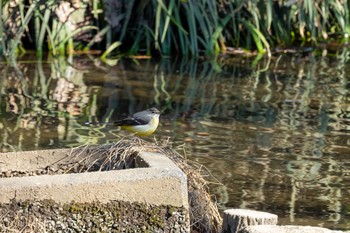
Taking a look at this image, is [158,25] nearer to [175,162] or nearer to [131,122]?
[131,122]

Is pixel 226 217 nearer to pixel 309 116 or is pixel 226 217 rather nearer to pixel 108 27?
pixel 309 116

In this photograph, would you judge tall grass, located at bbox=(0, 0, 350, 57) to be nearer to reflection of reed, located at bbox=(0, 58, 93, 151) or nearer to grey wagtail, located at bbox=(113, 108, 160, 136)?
reflection of reed, located at bbox=(0, 58, 93, 151)

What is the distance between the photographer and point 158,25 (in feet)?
44.1

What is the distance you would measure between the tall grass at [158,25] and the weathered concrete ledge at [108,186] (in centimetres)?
831

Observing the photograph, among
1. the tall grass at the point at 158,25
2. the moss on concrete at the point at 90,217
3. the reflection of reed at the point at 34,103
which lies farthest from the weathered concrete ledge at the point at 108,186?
the tall grass at the point at 158,25

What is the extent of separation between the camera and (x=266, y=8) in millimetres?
14414

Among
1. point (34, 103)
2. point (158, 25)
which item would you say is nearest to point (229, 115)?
point (34, 103)

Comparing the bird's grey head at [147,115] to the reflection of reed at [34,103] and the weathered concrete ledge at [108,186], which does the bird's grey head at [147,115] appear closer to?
the reflection of reed at [34,103]

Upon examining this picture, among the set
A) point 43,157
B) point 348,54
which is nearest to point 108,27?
point 348,54

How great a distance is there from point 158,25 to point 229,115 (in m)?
3.98

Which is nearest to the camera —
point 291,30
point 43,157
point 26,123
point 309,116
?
point 43,157

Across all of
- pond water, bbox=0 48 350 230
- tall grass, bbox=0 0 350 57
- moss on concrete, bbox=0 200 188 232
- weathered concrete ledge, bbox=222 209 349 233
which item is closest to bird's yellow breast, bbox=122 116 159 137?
pond water, bbox=0 48 350 230

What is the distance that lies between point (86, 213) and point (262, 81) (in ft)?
23.8

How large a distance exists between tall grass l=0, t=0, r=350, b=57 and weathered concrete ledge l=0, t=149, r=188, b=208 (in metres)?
8.31
